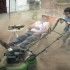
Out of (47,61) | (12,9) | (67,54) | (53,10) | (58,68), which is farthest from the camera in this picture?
(12,9)

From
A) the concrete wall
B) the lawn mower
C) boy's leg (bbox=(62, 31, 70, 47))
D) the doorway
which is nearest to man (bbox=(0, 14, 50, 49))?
boy's leg (bbox=(62, 31, 70, 47))

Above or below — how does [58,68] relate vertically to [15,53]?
below

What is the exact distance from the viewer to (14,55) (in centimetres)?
452

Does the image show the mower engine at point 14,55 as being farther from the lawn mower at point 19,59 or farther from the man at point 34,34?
the man at point 34,34

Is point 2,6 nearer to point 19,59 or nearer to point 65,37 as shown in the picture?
point 65,37

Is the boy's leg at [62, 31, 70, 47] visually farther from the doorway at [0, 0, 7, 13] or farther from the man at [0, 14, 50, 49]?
the doorway at [0, 0, 7, 13]

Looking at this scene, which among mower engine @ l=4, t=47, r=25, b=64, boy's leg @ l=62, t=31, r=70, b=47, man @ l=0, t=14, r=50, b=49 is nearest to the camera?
mower engine @ l=4, t=47, r=25, b=64

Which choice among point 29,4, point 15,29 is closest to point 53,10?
point 29,4

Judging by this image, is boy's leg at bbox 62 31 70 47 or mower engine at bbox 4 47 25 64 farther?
boy's leg at bbox 62 31 70 47

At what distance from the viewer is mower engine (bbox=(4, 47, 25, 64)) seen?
446 cm

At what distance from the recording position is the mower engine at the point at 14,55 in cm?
446

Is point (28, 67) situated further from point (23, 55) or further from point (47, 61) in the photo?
point (47, 61)

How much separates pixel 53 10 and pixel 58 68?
7903 millimetres

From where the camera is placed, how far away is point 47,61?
19.6 feet
